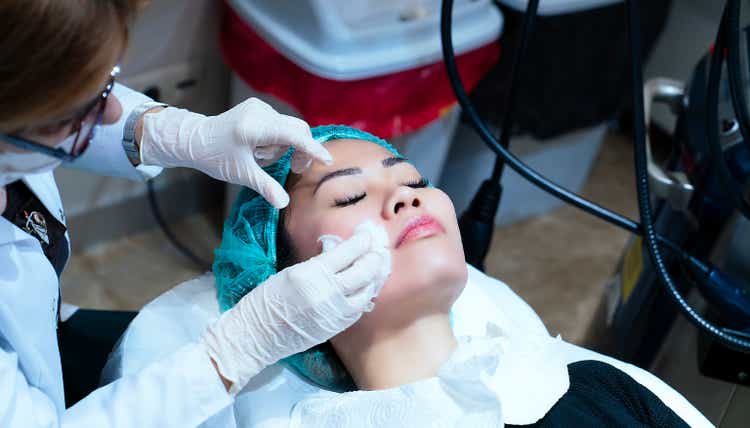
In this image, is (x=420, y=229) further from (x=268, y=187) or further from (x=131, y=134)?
(x=131, y=134)

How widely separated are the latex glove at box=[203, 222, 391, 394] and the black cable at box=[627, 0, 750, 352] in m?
0.48

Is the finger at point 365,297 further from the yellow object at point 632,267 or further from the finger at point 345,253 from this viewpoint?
the yellow object at point 632,267

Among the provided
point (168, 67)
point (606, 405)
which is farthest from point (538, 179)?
point (168, 67)

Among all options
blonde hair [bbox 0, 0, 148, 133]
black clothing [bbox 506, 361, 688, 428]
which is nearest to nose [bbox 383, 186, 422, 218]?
black clothing [bbox 506, 361, 688, 428]

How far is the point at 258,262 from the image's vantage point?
3.51 feet

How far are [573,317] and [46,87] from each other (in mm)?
1703

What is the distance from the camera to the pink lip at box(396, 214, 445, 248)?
40.6 inches

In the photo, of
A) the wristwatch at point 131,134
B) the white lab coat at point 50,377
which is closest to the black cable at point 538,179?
the wristwatch at point 131,134

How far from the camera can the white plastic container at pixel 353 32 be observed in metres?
1.54

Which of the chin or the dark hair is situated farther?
the dark hair

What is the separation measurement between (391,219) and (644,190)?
1.34 ft

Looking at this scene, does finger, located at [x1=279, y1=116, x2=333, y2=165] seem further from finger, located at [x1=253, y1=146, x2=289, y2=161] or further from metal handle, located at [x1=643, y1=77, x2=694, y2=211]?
metal handle, located at [x1=643, y1=77, x2=694, y2=211]

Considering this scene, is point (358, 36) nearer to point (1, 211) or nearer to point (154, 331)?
point (154, 331)

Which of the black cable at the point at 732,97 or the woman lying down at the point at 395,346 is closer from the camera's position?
the woman lying down at the point at 395,346
